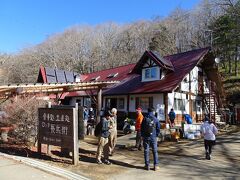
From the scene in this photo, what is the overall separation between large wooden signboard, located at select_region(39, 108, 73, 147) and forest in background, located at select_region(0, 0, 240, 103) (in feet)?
133

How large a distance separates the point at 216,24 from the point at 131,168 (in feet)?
107

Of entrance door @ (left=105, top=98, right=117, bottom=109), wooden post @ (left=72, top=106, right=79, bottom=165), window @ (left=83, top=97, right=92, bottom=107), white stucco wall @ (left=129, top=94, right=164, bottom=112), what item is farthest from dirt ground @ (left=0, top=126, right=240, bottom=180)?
window @ (left=83, top=97, right=92, bottom=107)

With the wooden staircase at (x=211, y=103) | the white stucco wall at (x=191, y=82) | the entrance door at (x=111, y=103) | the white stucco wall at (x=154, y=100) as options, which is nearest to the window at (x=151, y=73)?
the white stucco wall at (x=154, y=100)

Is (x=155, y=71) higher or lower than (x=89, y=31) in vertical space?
lower

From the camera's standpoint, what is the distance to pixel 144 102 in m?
22.8

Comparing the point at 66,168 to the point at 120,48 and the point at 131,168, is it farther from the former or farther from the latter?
the point at 120,48

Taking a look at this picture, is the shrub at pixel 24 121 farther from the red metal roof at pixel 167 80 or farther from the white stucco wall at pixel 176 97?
the white stucco wall at pixel 176 97

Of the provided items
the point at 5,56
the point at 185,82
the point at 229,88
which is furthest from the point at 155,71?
the point at 5,56

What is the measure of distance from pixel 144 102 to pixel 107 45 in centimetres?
3942

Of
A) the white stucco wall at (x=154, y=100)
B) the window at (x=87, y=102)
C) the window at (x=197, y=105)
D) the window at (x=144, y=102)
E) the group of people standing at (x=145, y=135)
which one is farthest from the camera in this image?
the window at (x=87, y=102)

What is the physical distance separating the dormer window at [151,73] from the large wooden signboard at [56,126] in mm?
14386

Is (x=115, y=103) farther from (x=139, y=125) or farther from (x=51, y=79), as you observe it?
(x=139, y=125)

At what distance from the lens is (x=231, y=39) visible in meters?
35.1

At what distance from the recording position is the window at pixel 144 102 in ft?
72.9
